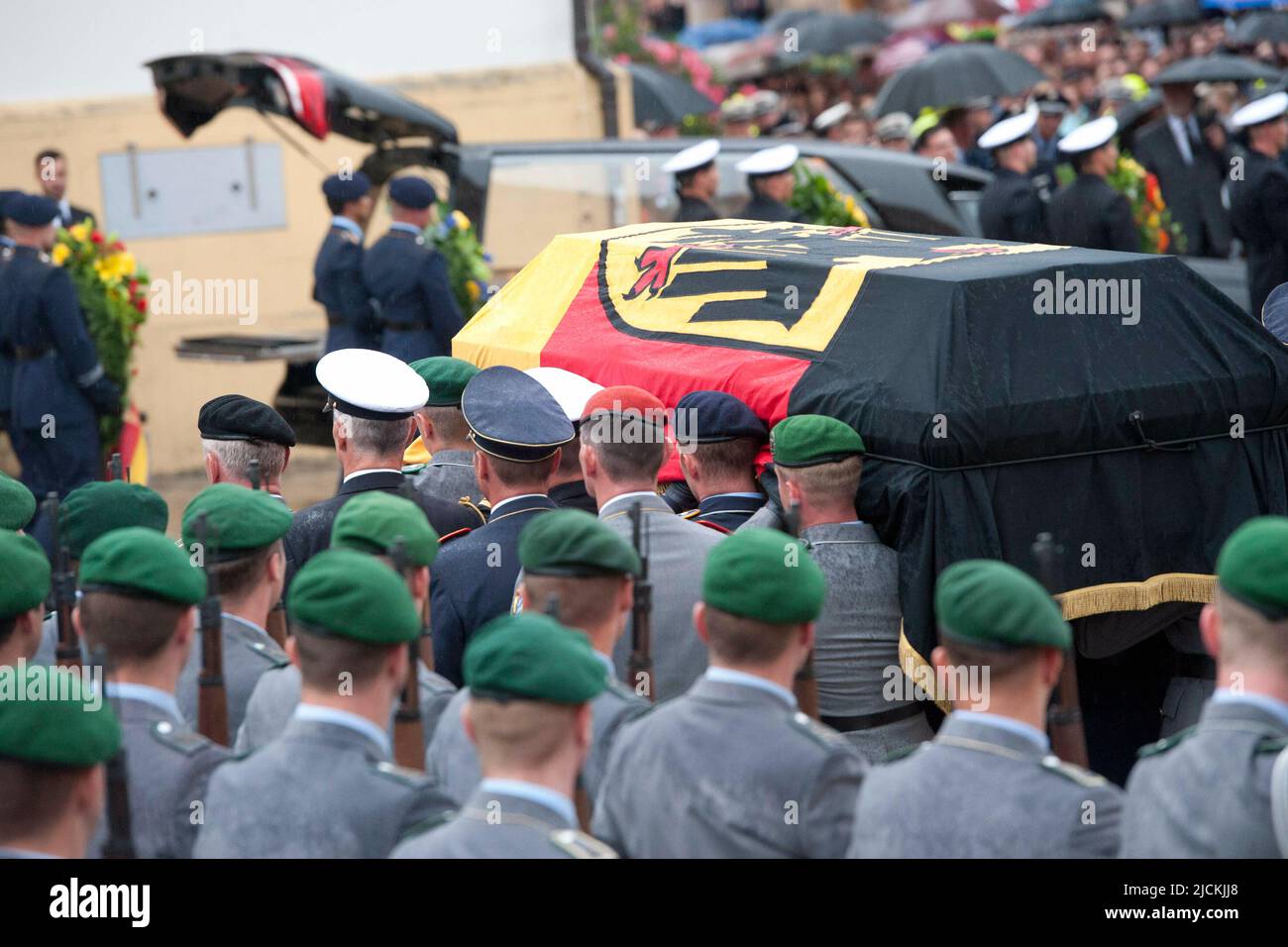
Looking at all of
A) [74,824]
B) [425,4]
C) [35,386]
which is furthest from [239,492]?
[425,4]

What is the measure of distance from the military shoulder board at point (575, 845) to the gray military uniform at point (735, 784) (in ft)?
0.78

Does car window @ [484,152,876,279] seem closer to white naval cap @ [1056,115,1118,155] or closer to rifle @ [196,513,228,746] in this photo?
white naval cap @ [1056,115,1118,155]

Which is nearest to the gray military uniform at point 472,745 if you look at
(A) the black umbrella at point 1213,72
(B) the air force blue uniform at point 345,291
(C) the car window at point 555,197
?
(B) the air force blue uniform at point 345,291

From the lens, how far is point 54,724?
2.45 m

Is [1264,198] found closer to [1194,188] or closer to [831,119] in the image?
[1194,188]

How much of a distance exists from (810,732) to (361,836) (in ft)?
2.33

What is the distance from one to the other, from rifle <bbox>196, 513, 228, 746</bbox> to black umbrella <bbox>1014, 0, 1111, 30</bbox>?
51.3 ft

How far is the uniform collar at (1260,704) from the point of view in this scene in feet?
8.41

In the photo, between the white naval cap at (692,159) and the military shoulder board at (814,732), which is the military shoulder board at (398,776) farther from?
the white naval cap at (692,159)

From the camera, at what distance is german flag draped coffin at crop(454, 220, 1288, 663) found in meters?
4.11

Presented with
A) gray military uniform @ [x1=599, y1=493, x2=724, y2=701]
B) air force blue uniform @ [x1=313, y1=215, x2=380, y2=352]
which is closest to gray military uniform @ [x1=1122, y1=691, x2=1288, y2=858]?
gray military uniform @ [x1=599, y1=493, x2=724, y2=701]

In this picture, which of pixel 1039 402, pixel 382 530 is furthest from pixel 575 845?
pixel 1039 402

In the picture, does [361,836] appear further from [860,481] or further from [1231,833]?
[860,481]

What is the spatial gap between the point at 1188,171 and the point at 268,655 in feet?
31.5
